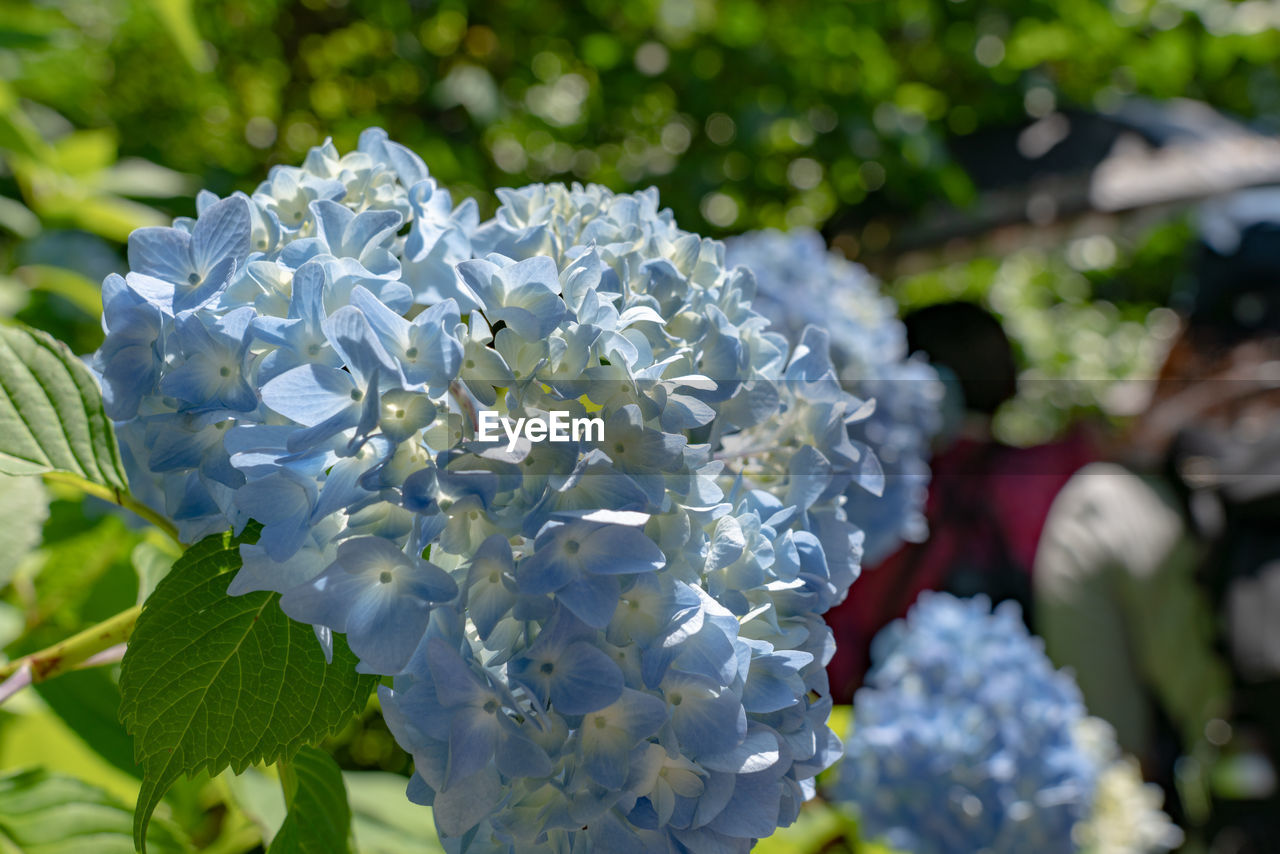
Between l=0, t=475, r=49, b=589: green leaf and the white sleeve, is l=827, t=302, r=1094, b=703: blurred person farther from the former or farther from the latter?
l=0, t=475, r=49, b=589: green leaf

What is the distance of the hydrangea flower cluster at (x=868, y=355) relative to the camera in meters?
0.88

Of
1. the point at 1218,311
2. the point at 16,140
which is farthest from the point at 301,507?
the point at 1218,311

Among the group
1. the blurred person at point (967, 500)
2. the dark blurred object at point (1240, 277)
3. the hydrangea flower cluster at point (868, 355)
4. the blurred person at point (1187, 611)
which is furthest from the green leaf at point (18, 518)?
the dark blurred object at point (1240, 277)

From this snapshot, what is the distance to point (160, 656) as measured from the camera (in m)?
0.32

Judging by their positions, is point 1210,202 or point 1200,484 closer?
point 1200,484

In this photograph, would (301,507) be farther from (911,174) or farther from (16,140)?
(911,174)

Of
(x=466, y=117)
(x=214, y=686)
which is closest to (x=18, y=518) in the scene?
(x=214, y=686)

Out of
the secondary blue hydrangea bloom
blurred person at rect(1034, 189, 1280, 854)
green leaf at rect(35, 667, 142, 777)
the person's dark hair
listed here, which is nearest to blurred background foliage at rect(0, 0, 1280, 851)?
green leaf at rect(35, 667, 142, 777)

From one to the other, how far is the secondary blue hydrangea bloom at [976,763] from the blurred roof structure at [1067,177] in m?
1.94

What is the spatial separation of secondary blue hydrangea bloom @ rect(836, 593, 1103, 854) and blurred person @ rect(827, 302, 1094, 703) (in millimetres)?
580

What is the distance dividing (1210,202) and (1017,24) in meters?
0.90

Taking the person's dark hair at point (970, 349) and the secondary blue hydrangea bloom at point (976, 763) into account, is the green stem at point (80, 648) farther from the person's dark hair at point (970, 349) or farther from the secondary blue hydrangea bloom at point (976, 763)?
the person's dark hair at point (970, 349)

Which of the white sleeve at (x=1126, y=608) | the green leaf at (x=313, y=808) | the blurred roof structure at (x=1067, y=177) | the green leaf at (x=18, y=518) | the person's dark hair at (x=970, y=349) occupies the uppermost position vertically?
the green leaf at (x=18, y=518)

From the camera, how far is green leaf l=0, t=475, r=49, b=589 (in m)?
0.45
